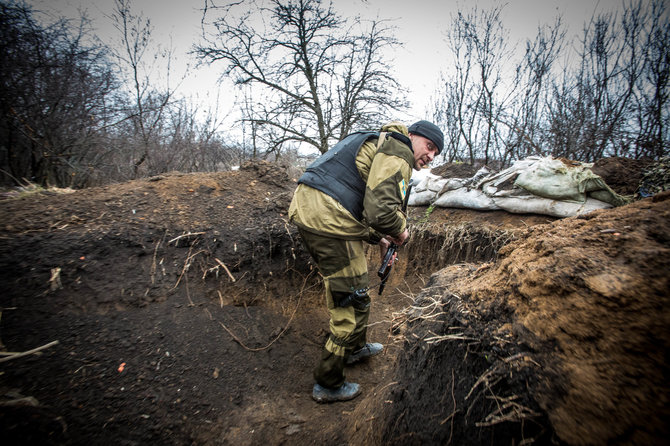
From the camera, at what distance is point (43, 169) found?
459 cm

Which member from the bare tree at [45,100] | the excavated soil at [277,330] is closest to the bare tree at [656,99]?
the excavated soil at [277,330]

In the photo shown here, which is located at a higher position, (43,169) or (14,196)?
(43,169)

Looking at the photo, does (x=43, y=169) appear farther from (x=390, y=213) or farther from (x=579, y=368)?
(x=579, y=368)

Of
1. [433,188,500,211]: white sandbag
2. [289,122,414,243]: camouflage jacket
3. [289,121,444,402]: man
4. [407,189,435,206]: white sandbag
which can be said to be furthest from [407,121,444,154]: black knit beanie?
[407,189,435,206]: white sandbag

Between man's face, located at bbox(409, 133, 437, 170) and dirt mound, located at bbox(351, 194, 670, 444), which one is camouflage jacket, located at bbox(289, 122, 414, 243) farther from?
dirt mound, located at bbox(351, 194, 670, 444)

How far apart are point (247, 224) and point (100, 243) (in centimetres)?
134

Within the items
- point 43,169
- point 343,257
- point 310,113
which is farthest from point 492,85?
point 43,169

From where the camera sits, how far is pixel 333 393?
2.19 metres

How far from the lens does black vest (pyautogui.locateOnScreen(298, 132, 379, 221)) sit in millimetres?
2008

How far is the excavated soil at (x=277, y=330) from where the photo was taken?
738 millimetres

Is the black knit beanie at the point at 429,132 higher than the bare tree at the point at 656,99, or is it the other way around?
the bare tree at the point at 656,99

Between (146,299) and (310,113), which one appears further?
(310,113)

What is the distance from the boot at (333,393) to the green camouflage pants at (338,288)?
0.23ft

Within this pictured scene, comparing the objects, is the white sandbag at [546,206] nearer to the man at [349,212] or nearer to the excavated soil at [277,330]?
the excavated soil at [277,330]
